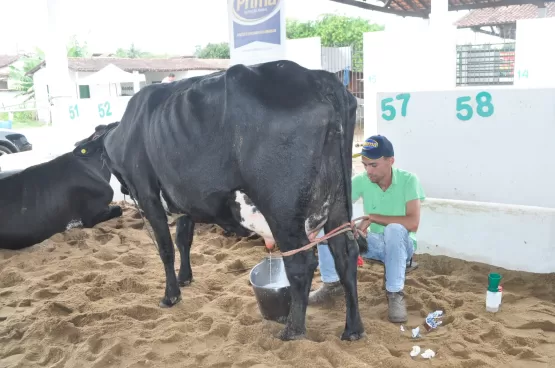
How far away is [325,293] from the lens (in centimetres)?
383

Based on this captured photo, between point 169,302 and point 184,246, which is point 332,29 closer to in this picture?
point 184,246

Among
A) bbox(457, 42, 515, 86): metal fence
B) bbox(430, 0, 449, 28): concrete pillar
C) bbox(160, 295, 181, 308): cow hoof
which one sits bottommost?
bbox(160, 295, 181, 308): cow hoof

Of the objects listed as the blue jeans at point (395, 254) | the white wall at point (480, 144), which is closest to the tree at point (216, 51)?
the white wall at point (480, 144)

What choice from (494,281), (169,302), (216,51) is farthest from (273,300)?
(216,51)

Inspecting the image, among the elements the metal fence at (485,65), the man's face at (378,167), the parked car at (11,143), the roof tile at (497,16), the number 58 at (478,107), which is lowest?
the parked car at (11,143)

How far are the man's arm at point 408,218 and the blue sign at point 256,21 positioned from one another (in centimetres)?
273

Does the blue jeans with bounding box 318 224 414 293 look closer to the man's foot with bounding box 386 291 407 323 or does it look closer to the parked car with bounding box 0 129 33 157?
the man's foot with bounding box 386 291 407 323

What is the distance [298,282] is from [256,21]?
3.58m

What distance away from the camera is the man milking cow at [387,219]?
3504 mm

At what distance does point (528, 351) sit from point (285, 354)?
55.0 inches

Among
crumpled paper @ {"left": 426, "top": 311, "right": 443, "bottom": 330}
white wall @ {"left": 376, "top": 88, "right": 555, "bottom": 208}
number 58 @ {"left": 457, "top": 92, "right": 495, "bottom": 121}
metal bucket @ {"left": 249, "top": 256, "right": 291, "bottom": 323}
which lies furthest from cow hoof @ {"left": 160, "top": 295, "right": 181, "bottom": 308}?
number 58 @ {"left": 457, "top": 92, "right": 495, "bottom": 121}

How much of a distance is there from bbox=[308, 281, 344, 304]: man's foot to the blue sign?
2.89 m

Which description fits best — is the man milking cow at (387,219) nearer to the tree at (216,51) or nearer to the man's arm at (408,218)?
the man's arm at (408,218)

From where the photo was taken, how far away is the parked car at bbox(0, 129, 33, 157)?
33.9 feet
